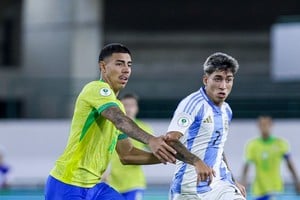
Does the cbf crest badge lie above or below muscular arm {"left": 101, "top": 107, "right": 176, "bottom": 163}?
above

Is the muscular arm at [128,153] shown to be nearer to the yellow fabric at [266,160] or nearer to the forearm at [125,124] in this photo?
the forearm at [125,124]

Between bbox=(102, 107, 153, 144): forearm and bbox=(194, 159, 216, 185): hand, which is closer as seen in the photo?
bbox=(102, 107, 153, 144): forearm

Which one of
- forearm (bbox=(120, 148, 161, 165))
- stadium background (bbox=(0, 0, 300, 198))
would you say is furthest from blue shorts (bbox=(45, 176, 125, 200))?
stadium background (bbox=(0, 0, 300, 198))

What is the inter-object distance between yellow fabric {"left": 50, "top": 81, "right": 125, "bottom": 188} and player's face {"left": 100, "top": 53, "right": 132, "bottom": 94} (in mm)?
129

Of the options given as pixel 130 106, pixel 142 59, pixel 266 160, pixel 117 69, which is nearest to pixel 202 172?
pixel 117 69

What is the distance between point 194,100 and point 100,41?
23.4 metres

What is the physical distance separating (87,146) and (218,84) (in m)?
1.29

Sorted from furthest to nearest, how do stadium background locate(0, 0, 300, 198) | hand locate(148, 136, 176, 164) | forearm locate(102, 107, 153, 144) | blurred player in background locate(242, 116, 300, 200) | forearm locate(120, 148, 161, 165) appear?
1. stadium background locate(0, 0, 300, 198)
2. blurred player in background locate(242, 116, 300, 200)
3. forearm locate(120, 148, 161, 165)
4. forearm locate(102, 107, 153, 144)
5. hand locate(148, 136, 176, 164)

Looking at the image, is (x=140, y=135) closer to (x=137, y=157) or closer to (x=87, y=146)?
(x=87, y=146)

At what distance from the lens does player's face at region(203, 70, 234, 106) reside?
25.2ft

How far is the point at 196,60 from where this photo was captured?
33000mm

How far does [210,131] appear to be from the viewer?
25.5 feet

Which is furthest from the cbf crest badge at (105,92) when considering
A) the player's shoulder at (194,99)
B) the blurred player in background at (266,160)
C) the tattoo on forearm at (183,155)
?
the blurred player in background at (266,160)

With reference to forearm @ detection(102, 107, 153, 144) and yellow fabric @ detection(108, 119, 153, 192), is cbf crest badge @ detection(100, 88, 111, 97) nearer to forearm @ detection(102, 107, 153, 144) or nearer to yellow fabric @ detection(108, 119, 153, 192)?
forearm @ detection(102, 107, 153, 144)
